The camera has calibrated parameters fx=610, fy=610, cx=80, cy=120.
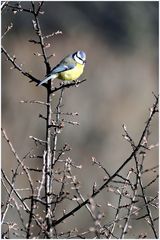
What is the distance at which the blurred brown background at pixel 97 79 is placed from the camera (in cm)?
991

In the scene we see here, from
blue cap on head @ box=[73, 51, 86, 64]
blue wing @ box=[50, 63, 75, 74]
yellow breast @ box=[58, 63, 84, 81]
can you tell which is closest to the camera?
blue wing @ box=[50, 63, 75, 74]

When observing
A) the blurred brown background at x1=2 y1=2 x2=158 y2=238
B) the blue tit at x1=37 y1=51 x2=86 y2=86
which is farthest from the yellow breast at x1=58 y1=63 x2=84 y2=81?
the blurred brown background at x1=2 y1=2 x2=158 y2=238

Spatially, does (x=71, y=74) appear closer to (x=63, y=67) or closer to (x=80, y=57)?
(x=63, y=67)

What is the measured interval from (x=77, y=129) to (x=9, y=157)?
129cm

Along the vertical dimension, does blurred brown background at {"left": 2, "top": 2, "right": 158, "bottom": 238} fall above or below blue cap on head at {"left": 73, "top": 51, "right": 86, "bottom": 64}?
above

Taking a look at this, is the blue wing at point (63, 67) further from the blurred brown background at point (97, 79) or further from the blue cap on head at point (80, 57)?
the blurred brown background at point (97, 79)

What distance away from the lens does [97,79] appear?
10453 mm

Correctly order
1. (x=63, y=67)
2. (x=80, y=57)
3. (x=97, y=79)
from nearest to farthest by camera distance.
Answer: (x=63, y=67) < (x=80, y=57) < (x=97, y=79)

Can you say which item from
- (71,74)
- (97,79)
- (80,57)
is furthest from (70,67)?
(97,79)

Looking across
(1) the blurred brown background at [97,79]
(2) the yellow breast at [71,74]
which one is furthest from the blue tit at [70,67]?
(1) the blurred brown background at [97,79]

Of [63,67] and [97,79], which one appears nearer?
[63,67]

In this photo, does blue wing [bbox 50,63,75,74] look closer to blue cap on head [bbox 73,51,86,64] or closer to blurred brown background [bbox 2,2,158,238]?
blue cap on head [bbox 73,51,86,64]

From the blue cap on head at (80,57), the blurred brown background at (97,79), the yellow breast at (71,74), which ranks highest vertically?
the blurred brown background at (97,79)

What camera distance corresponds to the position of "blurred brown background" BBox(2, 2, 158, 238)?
991cm
